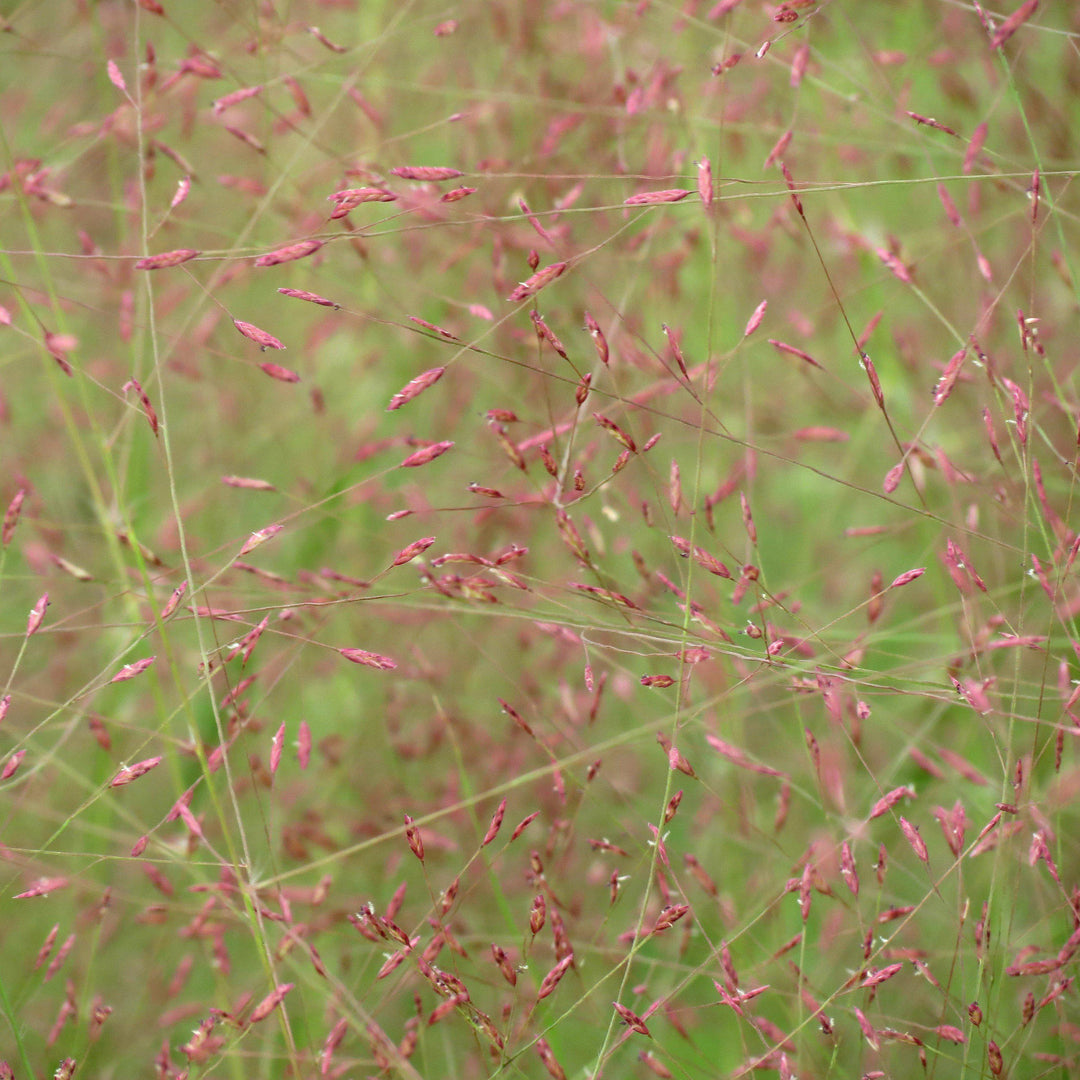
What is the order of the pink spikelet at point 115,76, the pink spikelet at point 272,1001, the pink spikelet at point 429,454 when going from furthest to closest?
the pink spikelet at point 115,76 < the pink spikelet at point 429,454 < the pink spikelet at point 272,1001

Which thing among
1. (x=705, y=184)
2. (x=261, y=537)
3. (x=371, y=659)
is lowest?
(x=371, y=659)

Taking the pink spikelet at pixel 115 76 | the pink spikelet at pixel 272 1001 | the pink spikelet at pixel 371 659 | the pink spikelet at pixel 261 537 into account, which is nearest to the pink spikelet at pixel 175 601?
the pink spikelet at pixel 261 537

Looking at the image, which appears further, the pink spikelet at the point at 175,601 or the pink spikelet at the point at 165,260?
the pink spikelet at the point at 175,601

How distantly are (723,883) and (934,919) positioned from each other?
362 millimetres

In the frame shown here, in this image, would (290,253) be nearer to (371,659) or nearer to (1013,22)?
(371,659)

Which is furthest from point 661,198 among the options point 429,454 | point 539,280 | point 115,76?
point 115,76

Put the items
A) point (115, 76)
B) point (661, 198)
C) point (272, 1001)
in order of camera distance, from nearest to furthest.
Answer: point (272, 1001)
point (661, 198)
point (115, 76)

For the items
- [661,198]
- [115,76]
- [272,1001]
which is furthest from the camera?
[115,76]

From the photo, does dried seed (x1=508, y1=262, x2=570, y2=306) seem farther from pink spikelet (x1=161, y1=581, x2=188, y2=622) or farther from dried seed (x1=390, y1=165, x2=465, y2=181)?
pink spikelet (x1=161, y1=581, x2=188, y2=622)

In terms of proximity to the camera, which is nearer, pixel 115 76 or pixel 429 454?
pixel 429 454

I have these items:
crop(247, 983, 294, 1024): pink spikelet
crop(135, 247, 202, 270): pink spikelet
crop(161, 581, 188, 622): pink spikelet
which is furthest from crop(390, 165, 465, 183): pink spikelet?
crop(247, 983, 294, 1024): pink spikelet

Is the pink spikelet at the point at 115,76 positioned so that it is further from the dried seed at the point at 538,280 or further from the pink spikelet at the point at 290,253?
the dried seed at the point at 538,280

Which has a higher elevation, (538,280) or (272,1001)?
(538,280)

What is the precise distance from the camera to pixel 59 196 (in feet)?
5.29
